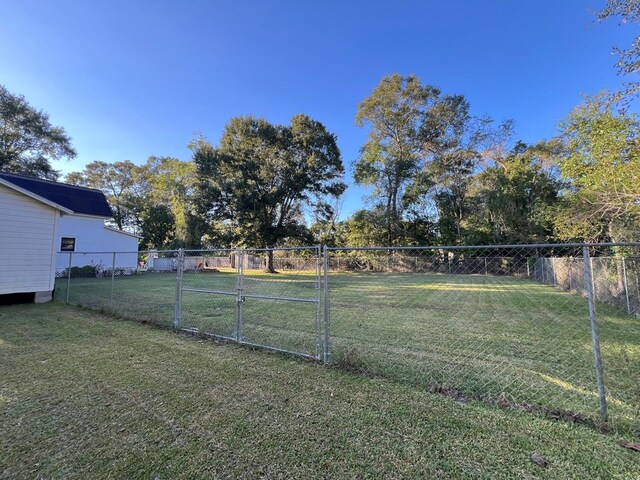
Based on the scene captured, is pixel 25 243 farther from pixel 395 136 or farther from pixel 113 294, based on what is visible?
pixel 395 136

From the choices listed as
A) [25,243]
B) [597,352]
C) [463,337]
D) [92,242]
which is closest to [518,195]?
[463,337]

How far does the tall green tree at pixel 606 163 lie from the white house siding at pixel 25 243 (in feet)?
54.4

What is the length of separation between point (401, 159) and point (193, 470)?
27549 mm

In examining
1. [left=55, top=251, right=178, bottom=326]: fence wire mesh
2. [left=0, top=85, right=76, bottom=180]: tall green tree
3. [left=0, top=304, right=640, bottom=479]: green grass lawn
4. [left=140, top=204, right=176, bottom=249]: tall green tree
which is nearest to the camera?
[left=0, top=304, right=640, bottom=479]: green grass lawn

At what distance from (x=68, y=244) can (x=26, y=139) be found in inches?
593

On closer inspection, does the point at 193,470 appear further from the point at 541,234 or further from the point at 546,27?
the point at 541,234

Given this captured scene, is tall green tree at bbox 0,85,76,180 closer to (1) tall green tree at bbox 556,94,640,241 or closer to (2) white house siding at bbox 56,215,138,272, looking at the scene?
(2) white house siding at bbox 56,215,138,272

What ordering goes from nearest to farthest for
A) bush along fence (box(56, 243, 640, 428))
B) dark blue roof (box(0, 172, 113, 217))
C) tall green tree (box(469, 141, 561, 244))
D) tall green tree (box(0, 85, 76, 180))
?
bush along fence (box(56, 243, 640, 428)) < dark blue roof (box(0, 172, 113, 217)) < tall green tree (box(469, 141, 561, 244)) < tall green tree (box(0, 85, 76, 180))

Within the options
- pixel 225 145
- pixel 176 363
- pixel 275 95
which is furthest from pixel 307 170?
pixel 176 363

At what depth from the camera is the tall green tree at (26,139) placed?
24342mm

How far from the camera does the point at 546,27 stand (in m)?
13.5

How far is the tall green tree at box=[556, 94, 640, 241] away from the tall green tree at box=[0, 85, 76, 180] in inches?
1453

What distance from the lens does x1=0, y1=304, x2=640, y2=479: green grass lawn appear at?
83.0 inches

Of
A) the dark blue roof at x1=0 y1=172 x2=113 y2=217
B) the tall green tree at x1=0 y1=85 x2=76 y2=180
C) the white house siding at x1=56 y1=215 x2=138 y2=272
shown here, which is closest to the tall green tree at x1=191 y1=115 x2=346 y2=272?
the white house siding at x1=56 y1=215 x2=138 y2=272
